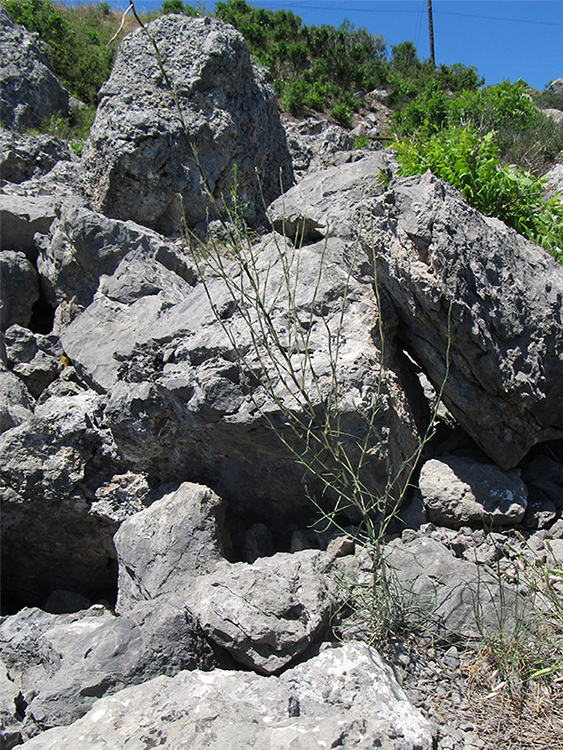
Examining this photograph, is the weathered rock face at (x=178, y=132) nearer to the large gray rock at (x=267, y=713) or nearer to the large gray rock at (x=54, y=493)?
the large gray rock at (x=54, y=493)

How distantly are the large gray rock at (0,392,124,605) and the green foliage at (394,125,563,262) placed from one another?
3303 mm

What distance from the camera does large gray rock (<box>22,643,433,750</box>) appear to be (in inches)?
77.5

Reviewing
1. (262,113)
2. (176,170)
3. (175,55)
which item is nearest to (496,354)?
(176,170)

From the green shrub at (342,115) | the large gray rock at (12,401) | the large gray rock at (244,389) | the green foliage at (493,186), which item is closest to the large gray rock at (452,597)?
the large gray rock at (244,389)

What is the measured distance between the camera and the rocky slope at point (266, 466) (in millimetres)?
2430

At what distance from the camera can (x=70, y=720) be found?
2611 mm

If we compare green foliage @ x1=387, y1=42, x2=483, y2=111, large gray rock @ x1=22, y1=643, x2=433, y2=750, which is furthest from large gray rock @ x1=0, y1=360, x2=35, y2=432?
green foliage @ x1=387, y1=42, x2=483, y2=111

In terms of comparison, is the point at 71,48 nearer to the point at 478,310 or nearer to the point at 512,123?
the point at 512,123

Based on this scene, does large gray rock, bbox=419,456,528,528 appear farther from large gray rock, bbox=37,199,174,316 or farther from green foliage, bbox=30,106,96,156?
green foliage, bbox=30,106,96,156

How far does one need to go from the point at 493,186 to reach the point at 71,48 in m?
13.9

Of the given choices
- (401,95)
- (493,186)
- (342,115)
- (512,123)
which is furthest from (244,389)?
(401,95)

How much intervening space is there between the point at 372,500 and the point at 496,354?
1.20 meters

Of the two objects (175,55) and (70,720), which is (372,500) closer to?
(70,720)

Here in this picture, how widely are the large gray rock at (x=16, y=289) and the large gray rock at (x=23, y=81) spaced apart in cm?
372
